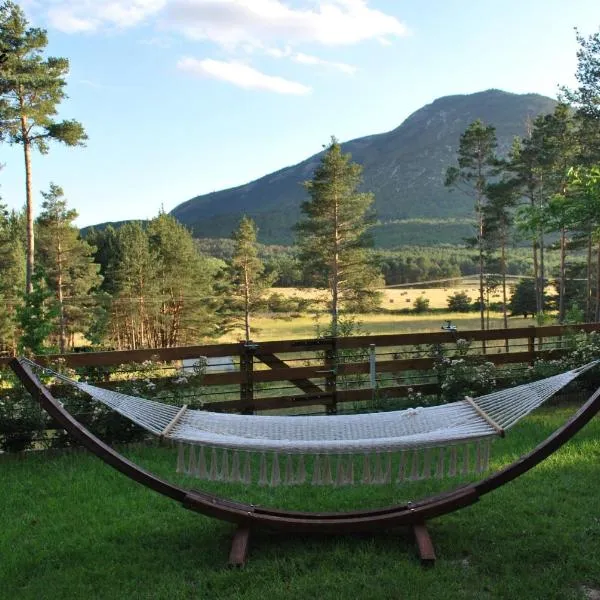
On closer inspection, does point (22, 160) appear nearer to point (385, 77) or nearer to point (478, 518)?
point (385, 77)

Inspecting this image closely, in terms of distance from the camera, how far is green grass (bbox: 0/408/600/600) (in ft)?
7.82

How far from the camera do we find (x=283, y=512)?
2.80 meters

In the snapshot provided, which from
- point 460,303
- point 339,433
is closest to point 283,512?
point 339,433

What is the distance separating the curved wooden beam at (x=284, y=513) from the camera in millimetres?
2646

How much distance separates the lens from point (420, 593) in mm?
2312

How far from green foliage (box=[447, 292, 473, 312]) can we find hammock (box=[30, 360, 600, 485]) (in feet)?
131

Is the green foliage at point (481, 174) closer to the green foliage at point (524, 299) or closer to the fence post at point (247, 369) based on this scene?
the green foliage at point (524, 299)

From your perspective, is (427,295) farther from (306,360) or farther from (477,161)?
(306,360)

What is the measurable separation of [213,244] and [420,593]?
7706 centimetres

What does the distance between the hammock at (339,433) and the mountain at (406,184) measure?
7183 centimetres

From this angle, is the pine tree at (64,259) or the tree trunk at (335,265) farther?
the tree trunk at (335,265)

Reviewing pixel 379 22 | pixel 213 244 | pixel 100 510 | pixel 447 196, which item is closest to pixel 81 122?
pixel 379 22

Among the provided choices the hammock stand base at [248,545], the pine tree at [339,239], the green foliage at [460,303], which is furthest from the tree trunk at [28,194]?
the green foliage at [460,303]

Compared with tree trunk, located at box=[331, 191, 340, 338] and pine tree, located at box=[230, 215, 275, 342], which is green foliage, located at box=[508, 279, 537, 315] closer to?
tree trunk, located at box=[331, 191, 340, 338]
